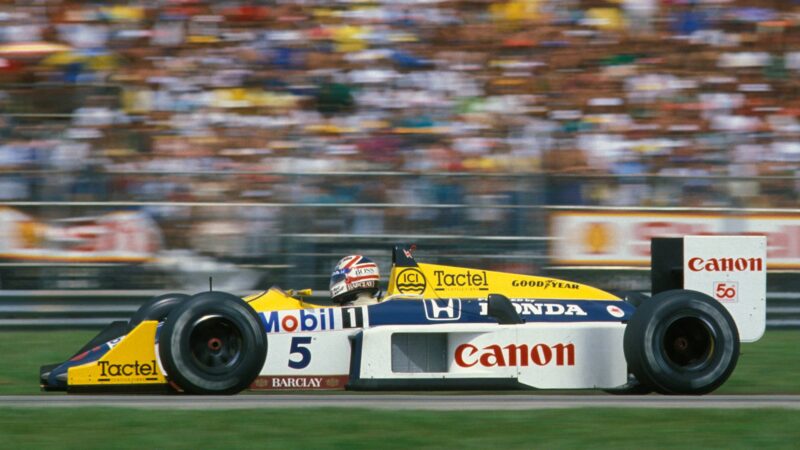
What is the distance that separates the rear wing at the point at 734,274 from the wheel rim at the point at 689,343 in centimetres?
47

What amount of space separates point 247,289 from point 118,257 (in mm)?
1301

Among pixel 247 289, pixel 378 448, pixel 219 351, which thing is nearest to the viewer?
pixel 378 448

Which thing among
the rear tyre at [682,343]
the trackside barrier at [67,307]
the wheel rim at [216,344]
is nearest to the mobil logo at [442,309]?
the rear tyre at [682,343]

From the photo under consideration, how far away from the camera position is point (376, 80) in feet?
44.9

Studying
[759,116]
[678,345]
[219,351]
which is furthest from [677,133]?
[219,351]

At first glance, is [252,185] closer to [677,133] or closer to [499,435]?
[677,133]

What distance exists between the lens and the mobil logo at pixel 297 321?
25.3 feet

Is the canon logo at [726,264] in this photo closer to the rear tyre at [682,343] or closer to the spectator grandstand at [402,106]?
the rear tyre at [682,343]

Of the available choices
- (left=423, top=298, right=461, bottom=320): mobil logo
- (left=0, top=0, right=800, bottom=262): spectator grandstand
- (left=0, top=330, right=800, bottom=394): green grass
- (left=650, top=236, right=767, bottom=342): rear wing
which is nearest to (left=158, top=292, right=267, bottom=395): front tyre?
(left=423, top=298, right=461, bottom=320): mobil logo

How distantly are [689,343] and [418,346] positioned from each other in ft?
5.58

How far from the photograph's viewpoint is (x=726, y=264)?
812 centimetres

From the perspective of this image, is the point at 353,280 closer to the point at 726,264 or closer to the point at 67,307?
the point at 726,264

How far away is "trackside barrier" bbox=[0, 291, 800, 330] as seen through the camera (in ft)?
38.8

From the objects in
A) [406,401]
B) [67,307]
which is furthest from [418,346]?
[67,307]
